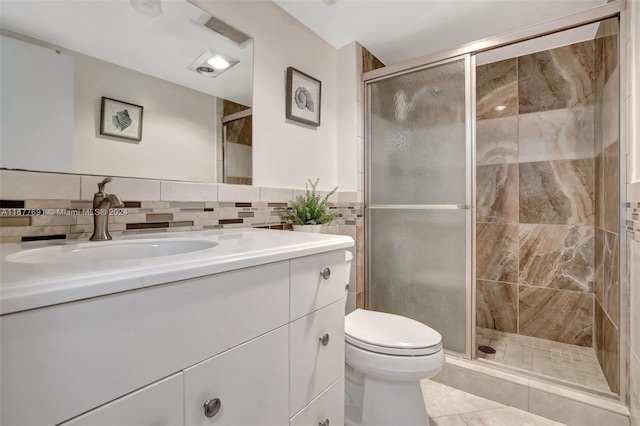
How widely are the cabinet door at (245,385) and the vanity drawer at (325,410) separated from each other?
0.25 feet

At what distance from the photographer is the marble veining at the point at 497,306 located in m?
2.28

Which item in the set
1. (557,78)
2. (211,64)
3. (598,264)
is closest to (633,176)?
(598,264)

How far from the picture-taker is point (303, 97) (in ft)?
5.97

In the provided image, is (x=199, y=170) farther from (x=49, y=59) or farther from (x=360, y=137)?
(x=360, y=137)

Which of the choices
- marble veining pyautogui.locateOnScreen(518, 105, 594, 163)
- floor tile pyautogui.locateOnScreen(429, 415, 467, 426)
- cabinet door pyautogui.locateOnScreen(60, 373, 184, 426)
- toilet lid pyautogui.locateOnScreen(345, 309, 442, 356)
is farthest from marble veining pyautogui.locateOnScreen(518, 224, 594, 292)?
cabinet door pyautogui.locateOnScreen(60, 373, 184, 426)

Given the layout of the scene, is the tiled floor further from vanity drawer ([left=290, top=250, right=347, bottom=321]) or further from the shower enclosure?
vanity drawer ([left=290, top=250, right=347, bottom=321])

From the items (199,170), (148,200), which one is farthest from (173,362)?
(199,170)

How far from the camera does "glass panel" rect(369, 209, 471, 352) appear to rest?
176 cm

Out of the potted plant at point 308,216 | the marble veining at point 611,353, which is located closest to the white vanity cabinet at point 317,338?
the potted plant at point 308,216

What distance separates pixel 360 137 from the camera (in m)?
2.06

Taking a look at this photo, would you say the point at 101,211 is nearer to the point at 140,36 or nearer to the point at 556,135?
the point at 140,36

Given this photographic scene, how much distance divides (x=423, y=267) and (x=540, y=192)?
112 cm

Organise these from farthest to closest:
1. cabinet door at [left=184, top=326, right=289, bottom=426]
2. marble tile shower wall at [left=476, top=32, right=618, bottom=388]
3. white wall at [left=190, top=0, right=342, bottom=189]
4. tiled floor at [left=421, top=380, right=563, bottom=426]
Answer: marble tile shower wall at [left=476, top=32, right=618, bottom=388]
white wall at [left=190, top=0, right=342, bottom=189]
tiled floor at [left=421, top=380, right=563, bottom=426]
cabinet door at [left=184, top=326, right=289, bottom=426]

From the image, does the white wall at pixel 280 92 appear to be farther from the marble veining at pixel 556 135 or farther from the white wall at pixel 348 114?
the marble veining at pixel 556 135
